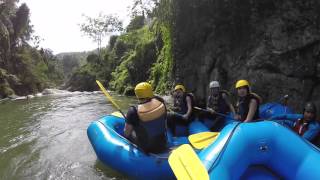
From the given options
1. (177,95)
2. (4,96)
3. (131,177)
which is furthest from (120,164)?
(4,96)

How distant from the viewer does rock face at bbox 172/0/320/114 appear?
8562 millimetres

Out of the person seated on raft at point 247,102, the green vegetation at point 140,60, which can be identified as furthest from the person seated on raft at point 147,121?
the green vegetation at point 140,60

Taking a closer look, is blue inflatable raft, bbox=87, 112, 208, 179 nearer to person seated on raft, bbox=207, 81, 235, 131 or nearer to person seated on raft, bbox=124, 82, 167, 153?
person seated on raft, bbox=124, 82, 167, 153

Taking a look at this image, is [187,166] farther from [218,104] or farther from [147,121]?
[218,104]

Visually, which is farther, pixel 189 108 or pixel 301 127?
pixel 189 108

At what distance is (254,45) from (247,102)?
→ 3.78 metres

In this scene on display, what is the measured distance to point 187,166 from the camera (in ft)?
12.5

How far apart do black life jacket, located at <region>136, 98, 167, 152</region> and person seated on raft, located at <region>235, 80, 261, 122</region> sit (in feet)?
4.81

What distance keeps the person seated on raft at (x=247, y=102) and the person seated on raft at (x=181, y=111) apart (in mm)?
1163

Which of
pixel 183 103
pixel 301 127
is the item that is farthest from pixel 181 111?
pixel 301 127

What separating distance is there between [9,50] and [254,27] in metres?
25.6

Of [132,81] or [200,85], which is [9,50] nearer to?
[132,81]

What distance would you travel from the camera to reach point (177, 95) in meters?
7.45

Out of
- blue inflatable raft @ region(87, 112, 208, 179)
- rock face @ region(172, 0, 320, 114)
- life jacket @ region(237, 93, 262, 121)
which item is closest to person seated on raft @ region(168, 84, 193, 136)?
blue inflatable raft @ region(87, 112, 208, 179)
